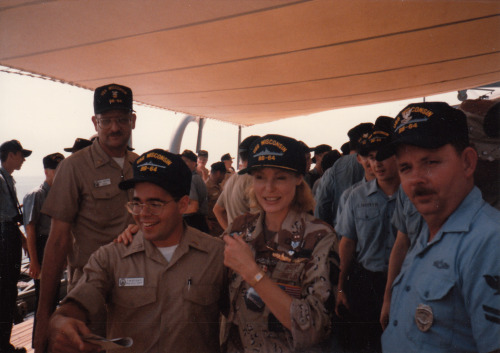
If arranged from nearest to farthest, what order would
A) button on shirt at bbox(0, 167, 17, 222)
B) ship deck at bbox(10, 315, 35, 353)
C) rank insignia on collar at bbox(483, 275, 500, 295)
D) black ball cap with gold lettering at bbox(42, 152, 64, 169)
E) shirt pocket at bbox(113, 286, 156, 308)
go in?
rank insignia on collar at bbox(483, 275, 500, 295)
shirt pocket at bbox(113, 286, 156, 308)
button on shirt at bbox(0, 167, 17, 222)
ship deck at bbox(10, 315, 35, 353)
black ball cap with gold lettering at bbox(42, 152, 64, 169)

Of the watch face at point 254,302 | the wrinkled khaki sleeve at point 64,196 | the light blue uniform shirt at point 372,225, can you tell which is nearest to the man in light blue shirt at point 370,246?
the light blue uniform shirt at point 372,225

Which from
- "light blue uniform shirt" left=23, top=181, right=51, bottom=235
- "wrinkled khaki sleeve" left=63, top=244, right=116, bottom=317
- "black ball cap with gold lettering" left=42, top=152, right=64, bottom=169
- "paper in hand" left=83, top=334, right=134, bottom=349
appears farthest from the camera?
"black ball cap with gold lettering" left=42, top=152, right=64, bottom=169

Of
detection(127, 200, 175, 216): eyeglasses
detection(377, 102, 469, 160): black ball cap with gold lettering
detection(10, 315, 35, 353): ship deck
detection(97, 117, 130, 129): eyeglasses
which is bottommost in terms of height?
detection(10, 315, 35, 353): ship deck

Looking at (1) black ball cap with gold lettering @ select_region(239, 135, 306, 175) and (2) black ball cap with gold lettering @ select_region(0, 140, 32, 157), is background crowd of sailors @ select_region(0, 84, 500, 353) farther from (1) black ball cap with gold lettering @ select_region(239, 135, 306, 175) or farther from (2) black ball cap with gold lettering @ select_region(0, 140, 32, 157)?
(2) black ball cap with gold lettering @ select_region(0, 140, 32, 157)

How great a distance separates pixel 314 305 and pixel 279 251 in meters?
0.31

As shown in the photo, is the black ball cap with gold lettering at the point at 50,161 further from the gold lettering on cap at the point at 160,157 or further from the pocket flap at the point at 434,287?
the pocket flap at the point at 434,287

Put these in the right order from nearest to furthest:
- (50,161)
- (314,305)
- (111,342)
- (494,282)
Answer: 1. (494,282)
2. (111,342)
3. (314,305)
4. (50,161)

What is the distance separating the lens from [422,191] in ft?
3.93

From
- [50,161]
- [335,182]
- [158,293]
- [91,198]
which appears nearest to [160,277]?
[158,293]

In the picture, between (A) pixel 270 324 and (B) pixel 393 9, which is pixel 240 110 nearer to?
(B) pixel 393 9

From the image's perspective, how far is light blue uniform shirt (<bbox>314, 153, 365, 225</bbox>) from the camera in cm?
333

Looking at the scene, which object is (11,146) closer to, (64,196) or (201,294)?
(64,196)

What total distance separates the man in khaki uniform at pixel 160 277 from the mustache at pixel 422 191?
36.0 inches

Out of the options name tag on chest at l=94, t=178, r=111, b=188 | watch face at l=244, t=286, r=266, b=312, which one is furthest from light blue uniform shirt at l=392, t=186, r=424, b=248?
name tag on chest at l=94, t=178, r=111, b=188
